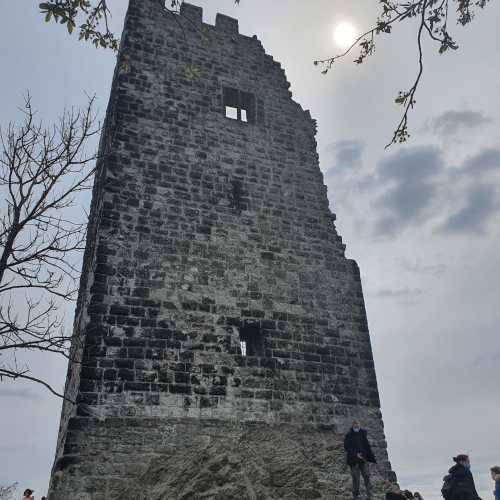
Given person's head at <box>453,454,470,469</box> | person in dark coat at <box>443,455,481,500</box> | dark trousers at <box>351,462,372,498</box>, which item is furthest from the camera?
dark trousers at <box>351,462,372,498</box>

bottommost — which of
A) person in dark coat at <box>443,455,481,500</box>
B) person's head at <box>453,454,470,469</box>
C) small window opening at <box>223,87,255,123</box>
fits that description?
person in dark coat at <box>443,455,481,500</box>

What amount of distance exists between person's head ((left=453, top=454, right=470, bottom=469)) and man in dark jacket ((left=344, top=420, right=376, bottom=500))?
1.23 metres

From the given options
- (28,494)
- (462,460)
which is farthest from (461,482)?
(28,494)

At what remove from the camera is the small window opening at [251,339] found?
882 cm

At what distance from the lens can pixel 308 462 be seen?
774 centimetres

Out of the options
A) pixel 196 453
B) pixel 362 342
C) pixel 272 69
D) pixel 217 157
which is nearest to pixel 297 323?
pixel 362 342

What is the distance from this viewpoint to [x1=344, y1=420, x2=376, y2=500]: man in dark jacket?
7.34 metres

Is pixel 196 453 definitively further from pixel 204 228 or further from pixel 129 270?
pixel 204 228

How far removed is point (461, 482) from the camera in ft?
21.3

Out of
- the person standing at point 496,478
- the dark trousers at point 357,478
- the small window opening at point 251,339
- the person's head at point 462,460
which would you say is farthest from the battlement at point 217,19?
the person standing at point 496,478

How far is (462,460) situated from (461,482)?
0.29 meters

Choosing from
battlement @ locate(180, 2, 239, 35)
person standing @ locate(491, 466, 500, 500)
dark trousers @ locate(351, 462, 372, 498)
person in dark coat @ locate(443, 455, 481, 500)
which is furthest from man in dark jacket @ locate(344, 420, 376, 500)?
battlement @ locate(180, 2, 239, 35)

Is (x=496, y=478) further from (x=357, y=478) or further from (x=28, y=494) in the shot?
(x=28, y=494)

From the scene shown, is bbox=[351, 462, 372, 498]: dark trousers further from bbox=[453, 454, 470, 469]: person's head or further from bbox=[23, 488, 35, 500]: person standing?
bbox=[23, 488, 35, 500]: person standing
